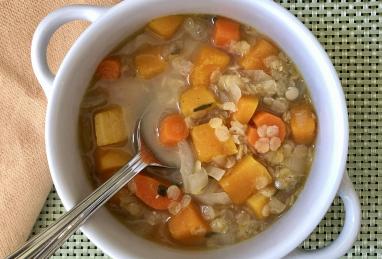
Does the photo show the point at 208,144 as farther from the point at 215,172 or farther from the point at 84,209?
the point at 84,209

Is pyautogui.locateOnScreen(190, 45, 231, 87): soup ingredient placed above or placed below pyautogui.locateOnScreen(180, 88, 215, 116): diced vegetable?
above

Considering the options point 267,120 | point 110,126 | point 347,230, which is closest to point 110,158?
point 110,126

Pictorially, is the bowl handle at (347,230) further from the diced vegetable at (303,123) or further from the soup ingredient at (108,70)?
the soup ingredient at (108,70)

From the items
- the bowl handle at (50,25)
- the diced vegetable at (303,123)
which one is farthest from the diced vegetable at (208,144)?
the bowl handle at (50,25)

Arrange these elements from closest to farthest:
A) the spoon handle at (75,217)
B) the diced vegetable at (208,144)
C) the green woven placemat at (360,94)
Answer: the spoon handle at (75,217) < the diced vegetable at (208,144) < the green woven placemat at (360,94)

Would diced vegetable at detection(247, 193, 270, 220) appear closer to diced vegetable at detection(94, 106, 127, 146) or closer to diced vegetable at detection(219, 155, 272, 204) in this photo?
diced vegetable at detection(219, 155, 272, 204)

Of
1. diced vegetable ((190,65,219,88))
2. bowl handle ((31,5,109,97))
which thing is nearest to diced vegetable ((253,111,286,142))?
diced vegetable ((190,65,219,88))

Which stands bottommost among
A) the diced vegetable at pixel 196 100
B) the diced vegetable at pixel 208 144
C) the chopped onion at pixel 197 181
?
the chopped onion at pixel 197 181

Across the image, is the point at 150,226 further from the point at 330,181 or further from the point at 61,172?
the point at 330,181
